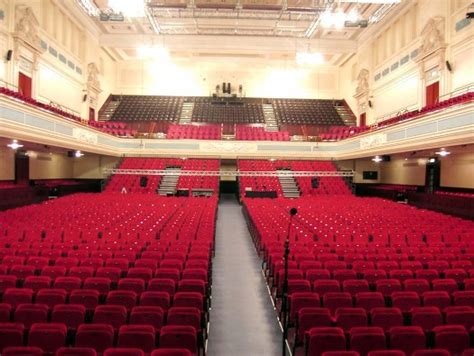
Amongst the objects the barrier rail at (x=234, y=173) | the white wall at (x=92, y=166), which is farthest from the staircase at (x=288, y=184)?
the white wall at (x=92, y=166)

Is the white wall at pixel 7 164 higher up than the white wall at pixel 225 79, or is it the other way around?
the white wall at pixel 225 79

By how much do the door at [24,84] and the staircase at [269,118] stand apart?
14.6 meters

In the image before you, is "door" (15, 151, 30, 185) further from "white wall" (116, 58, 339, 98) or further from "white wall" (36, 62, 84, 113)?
"white wall" (116, 58, 339, 98)

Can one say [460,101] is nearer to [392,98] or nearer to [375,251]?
[375,251]

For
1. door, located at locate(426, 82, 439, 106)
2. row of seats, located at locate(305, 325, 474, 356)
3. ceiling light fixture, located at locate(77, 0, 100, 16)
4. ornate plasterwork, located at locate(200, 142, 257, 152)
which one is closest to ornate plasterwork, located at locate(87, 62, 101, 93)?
ceiling light fixture, located at locate(77, 0, 100, 16)

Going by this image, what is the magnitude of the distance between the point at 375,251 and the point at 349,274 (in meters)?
1.65

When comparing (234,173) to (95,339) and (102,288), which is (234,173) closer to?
(102,288)

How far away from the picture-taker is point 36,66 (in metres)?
16.6

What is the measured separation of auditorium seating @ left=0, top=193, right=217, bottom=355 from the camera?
3381mm

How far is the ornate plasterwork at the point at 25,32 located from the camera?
15016 mm

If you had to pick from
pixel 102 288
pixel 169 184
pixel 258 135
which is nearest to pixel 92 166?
pixel 169 184

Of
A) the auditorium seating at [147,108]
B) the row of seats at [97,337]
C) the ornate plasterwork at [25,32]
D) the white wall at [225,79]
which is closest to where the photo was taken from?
the row of seats at [97,337]

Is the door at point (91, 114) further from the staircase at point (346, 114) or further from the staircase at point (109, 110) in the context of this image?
the staircase at point (346, 114)

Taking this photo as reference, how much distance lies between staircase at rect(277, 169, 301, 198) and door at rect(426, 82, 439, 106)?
7036 millimetres
